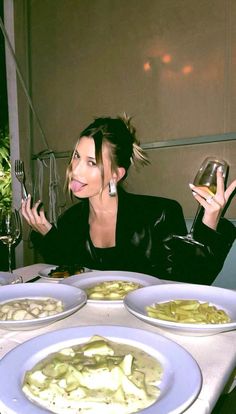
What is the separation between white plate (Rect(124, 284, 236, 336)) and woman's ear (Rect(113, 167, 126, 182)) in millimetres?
A: 1083

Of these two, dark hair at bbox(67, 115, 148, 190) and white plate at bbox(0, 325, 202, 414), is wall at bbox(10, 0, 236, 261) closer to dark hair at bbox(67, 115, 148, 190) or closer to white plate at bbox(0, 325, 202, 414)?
dark hair at bbox(67, 115, 148, 190)

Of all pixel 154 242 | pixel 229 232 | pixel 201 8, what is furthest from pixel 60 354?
pixel 201 8

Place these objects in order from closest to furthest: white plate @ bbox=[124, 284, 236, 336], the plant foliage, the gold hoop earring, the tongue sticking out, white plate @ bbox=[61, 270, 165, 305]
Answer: white plate @ bbox=[124, 284, 236, 336] < white plate @ bbox=[61, 270, 165, 305] < the tongue sticking out < the gold hoop earring < the plant foliage

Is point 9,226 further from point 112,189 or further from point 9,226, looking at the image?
point 112,189

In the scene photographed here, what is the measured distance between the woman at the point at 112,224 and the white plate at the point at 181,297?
486 millimetres

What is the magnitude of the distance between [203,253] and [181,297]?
1.62 ft

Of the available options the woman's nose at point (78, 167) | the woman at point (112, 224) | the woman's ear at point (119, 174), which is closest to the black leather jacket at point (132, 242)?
the woman at point (112, 224)

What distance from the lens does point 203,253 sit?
1497 millimetres

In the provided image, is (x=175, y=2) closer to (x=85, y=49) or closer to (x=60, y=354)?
(x=85, y=49)

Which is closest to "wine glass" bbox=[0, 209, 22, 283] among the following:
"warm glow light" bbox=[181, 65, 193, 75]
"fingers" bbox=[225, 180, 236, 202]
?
"fingers" bbox=[225, 180, 236, 202]

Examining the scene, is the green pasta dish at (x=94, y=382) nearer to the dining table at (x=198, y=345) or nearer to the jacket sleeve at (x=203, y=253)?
the dining table at (x=198, y=345)

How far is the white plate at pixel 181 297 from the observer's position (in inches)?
29.4

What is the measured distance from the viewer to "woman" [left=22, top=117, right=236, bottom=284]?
183cm

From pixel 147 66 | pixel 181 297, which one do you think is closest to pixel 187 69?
pixel 147 66
